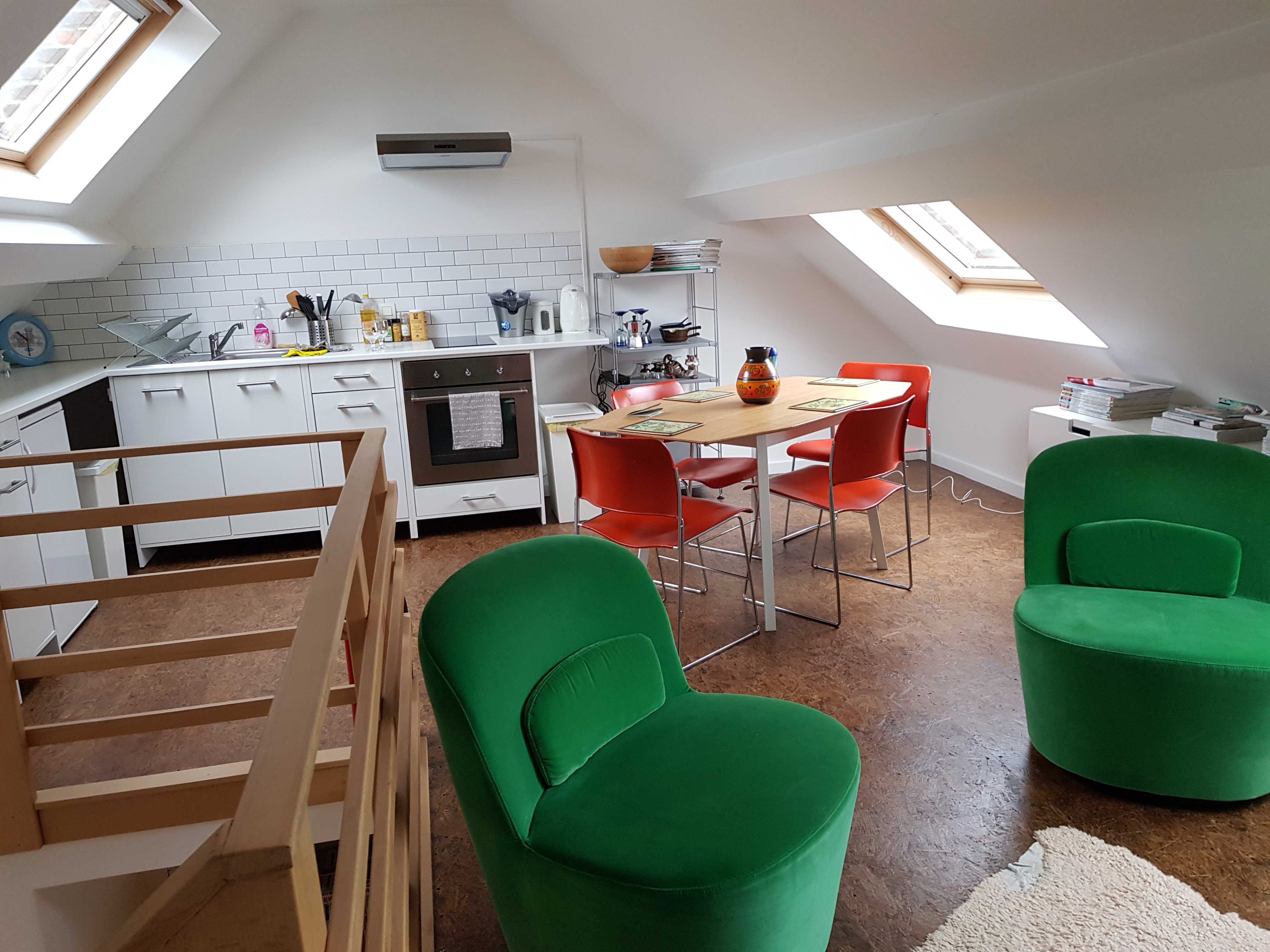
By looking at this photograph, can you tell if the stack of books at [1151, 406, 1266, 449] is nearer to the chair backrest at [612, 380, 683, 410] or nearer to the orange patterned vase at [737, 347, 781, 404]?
the orange patterned vase at [737, 347, 781, 404]

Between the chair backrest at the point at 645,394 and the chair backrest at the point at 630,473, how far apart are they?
92 cm

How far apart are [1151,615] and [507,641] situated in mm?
1706

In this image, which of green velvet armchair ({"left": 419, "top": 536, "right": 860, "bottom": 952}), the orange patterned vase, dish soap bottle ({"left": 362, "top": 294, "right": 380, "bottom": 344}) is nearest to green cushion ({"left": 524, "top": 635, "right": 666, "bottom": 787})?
green velvet armchair ({"left": 419, "top": 536, "right": 860, "bottom": 952})

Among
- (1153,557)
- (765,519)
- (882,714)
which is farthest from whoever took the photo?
(765,519)

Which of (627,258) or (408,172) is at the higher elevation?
(408,172)

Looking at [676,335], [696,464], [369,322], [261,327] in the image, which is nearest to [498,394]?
[369,322]

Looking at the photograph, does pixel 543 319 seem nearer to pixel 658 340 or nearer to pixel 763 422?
pixel 658 340

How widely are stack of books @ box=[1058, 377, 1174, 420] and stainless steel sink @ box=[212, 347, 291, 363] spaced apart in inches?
161

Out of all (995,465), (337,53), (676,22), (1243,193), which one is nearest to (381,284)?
(337,53)

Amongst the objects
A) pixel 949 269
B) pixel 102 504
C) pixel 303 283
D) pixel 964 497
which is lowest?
pixel 964 497

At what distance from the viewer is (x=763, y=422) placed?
11.3ft

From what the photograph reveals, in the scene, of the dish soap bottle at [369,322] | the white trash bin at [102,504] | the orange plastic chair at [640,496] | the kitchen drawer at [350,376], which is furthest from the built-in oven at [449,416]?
the orange plastic chair at [640,496]

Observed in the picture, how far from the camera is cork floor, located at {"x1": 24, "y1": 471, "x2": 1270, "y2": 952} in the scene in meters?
2.11

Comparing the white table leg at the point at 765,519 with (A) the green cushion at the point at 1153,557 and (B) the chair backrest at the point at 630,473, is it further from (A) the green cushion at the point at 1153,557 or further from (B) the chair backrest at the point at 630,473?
(A) the green cushion at the point at 1153,557
